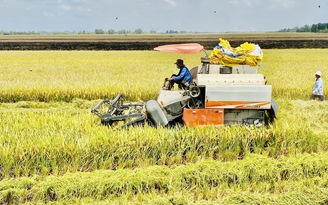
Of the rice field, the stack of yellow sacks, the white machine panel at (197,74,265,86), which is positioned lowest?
the rice field

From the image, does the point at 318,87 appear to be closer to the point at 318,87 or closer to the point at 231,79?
the point at 318,87

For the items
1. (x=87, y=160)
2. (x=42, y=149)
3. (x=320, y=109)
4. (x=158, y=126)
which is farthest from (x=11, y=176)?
(x=320, y=109)

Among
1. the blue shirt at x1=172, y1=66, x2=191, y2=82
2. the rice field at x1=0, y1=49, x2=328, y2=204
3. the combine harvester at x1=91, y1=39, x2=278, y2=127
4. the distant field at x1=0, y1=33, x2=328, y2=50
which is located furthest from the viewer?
the distant field at x1=0, y1=33, x2=328, y2=50

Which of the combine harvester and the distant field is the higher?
the distant field

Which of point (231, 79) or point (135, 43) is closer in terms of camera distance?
point (231, 79)

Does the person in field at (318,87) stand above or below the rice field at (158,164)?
above

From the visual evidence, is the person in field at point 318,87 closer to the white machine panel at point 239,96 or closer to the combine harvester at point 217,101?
the combine harvester at point 217,101

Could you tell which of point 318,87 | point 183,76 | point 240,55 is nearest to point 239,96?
point 240,55

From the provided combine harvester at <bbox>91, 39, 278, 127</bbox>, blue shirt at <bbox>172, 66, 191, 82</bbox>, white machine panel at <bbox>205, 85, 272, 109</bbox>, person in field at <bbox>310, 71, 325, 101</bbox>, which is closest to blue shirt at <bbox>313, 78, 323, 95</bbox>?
person in field at <bbox>310, 71, 325, 101</bbox>

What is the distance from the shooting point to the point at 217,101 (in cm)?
688

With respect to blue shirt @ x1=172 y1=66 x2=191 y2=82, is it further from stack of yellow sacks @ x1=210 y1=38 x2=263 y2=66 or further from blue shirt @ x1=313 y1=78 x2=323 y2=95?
blue shirt @ x1=313 y1=78 x2=323 y2=95

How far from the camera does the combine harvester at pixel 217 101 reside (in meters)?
6.85

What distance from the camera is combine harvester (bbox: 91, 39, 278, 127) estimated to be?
22.5 ft

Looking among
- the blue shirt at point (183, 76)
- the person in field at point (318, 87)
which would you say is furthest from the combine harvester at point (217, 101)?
the person in field at point (318, 87)
